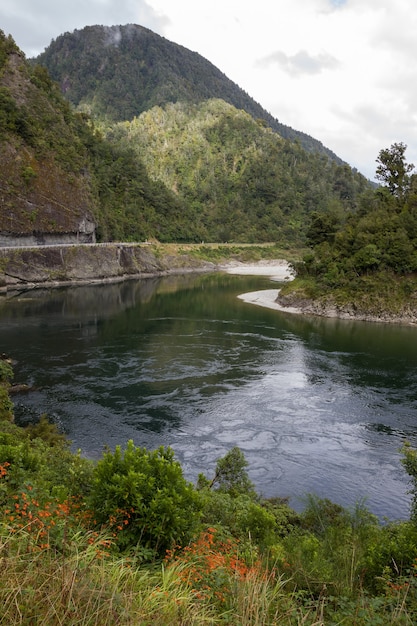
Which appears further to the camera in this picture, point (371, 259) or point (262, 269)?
point (262, 269)

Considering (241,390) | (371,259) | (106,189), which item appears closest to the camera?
(241,390)

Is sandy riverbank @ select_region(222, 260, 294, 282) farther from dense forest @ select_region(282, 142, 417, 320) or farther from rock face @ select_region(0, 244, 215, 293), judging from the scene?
dense forest @ select_region(282, 142, 417, 320)

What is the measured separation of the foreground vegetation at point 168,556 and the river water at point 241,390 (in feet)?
24.3

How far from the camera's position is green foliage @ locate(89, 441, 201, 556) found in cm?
927

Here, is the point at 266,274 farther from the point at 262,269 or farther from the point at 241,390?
the point at 241,390

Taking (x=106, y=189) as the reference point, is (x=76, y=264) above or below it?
below

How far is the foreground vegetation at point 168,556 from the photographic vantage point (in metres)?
5.52

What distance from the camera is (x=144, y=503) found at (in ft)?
31.2

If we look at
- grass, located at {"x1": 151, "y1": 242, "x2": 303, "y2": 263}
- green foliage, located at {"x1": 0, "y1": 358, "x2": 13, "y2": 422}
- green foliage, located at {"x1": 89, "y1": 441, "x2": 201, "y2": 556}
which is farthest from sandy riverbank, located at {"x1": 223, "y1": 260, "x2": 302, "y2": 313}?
green foliage, located at {"x1": 89, "y1": 441, "x2": 201, "y2": 556}

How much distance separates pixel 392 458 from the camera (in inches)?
1008

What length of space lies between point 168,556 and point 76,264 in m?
93.5

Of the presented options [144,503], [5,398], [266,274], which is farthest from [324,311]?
[144,503]

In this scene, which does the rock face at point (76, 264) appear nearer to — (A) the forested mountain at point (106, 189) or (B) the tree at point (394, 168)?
(A) the forested mountain at point (106, 189)

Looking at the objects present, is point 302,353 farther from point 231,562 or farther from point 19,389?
point 231,562
